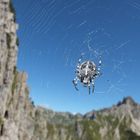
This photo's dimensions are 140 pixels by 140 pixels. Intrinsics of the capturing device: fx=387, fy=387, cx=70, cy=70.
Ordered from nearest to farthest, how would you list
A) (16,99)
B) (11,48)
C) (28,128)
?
(11,48) < (16,99) < (28,128)

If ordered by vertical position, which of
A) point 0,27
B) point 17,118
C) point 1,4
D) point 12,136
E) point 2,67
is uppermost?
point 1,4

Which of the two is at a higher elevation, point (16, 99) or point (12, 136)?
point (16, 99)

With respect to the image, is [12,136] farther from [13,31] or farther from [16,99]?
[13,31]

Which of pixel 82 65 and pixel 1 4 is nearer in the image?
pixel 82 65

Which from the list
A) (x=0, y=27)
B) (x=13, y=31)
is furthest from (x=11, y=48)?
(x=0, y=27)

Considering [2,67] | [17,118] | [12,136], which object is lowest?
[12,136]

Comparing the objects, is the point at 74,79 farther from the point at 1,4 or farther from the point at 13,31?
the point at 13,31

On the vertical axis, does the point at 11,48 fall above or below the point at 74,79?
above

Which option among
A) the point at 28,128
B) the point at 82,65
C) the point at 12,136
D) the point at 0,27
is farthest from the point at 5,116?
the point at 82,65

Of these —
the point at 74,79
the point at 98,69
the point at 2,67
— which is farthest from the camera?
the point at 2,67
